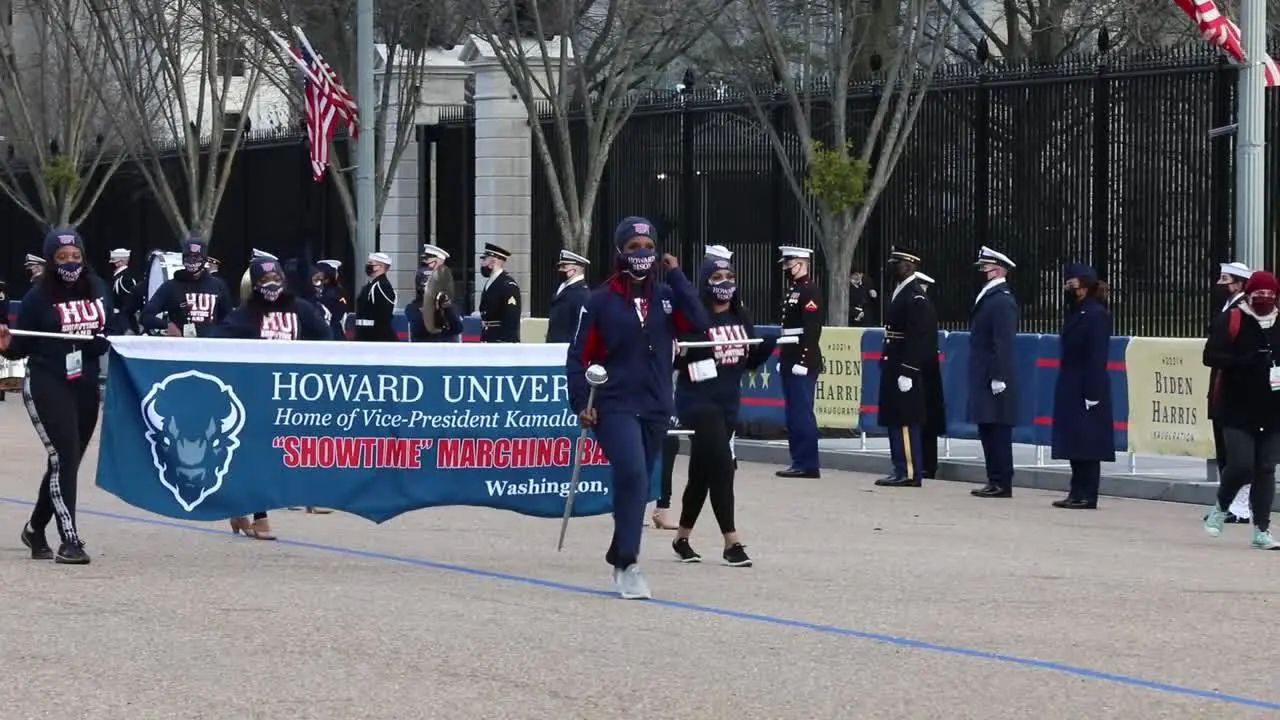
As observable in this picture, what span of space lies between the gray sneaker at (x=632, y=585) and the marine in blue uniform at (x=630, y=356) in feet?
0.70

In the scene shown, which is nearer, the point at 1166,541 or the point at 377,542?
the point at 377,542

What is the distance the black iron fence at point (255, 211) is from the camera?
4053cm

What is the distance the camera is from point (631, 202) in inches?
1318

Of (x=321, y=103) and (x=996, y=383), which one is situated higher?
(x=321, y=103)

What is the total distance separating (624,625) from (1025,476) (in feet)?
31.8

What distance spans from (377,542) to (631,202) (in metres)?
19.9

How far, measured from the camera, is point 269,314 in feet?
47.0

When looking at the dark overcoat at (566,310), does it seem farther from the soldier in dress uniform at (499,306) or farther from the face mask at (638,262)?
the face mask at (638,262)

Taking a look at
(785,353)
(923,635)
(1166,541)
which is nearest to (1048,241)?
(785,353)

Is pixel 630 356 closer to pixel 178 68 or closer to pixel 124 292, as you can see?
pixel 124 292

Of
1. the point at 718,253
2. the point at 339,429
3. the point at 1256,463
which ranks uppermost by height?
the point at 718,253

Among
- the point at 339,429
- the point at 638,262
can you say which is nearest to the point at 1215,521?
the point at 638,262

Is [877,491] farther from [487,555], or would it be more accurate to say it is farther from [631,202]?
[631,202]

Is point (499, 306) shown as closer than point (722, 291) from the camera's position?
No
